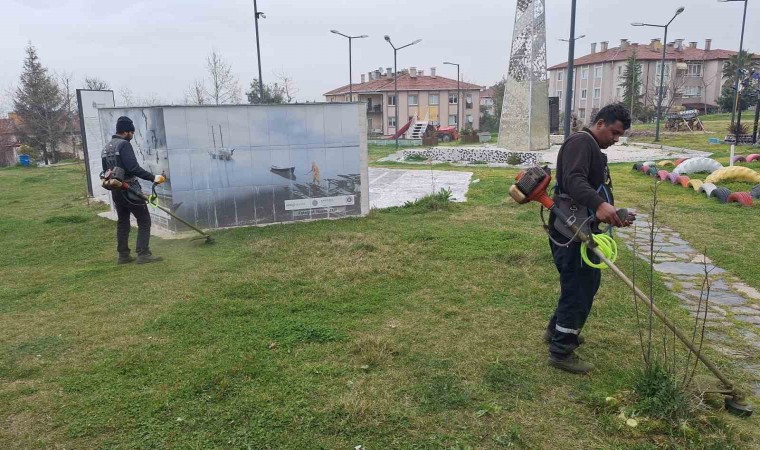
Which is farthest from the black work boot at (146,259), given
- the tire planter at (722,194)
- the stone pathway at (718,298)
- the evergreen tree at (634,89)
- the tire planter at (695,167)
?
the evergreen tree at (634,89)

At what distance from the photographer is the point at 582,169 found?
3.49 meters

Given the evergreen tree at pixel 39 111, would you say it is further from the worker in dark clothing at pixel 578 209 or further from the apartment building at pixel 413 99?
the worker in dark clothing at pixel 578 209

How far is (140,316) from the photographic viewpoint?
4797mm

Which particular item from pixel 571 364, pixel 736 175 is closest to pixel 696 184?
pixel 736 175

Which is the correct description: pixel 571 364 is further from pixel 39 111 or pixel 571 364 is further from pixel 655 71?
pixel 655 71

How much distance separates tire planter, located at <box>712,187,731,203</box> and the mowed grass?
336 centimetres

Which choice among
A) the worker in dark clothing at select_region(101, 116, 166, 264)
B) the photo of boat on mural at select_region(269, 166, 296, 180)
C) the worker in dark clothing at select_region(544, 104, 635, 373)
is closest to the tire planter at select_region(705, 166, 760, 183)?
the photo of boat on mural at select_region(269, 166, 296, 180)

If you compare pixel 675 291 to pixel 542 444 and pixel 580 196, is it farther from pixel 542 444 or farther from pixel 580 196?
pixel 542 444

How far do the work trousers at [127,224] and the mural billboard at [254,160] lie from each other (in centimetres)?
110

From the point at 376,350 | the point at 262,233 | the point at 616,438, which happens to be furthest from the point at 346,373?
the point at 262,233

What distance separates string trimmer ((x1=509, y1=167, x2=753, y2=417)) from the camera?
3086 mm

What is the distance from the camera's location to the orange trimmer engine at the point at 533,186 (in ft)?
11.7

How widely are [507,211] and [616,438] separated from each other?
715 centimetres

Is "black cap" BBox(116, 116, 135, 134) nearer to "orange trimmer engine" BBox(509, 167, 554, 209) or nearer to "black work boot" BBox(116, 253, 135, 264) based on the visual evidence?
"black work boot" BBox(116, 253, 135, 264)
